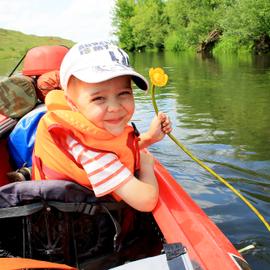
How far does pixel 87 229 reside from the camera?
1958 mm

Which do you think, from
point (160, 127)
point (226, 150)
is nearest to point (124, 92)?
point (160, 127)

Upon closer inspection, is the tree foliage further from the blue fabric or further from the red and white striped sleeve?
the red and white striped sleeve

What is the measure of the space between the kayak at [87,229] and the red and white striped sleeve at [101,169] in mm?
106

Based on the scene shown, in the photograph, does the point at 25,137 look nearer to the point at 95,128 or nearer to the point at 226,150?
the point at 95,128

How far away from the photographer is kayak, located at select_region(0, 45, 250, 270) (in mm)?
1791

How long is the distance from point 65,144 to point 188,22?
3866 centimetres

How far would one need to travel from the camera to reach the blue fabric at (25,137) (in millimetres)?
2676

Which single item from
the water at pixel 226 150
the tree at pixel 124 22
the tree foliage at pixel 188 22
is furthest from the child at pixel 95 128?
the tree at pixel 124 22

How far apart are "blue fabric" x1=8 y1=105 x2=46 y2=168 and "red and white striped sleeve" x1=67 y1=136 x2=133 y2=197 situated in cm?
94

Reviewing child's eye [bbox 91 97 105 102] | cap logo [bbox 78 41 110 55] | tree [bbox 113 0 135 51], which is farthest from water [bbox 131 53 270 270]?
tree [bbox 113 0 135 51]

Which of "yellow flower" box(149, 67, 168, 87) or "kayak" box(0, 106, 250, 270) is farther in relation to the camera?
"yellow flower" box(149, 67, 168, 87)

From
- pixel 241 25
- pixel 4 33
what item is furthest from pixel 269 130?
pixel 4 33

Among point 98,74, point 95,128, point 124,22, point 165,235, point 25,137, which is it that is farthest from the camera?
point 124,22

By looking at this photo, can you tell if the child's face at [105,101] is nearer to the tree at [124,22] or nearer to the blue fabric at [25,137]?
the blue fabric at [25,137]
